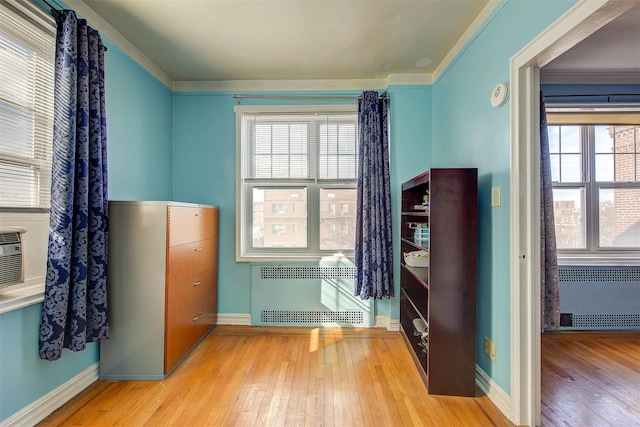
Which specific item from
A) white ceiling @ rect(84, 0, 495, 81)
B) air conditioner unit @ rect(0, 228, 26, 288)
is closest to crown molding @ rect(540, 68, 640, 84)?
white ceiling @ rect(84, 0, 495, 81)

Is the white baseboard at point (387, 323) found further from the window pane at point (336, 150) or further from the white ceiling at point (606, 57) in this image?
the white ceiling at point (606, 57)

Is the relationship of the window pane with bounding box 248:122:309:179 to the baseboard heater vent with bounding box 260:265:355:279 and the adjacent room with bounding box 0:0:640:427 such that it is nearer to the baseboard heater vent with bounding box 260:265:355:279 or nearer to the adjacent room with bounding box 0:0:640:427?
the adjacent room with bounding box 0:0:640:427

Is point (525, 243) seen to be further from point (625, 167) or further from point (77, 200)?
point (77, 200)

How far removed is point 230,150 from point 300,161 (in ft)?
2.48

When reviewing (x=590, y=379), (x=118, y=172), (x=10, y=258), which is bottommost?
(x=590, y=379)

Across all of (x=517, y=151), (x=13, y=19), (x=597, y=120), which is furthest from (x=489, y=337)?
(x=13, y=19)

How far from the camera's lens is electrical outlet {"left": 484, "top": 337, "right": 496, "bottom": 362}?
1687 mm

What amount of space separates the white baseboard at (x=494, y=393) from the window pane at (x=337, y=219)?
1477mm

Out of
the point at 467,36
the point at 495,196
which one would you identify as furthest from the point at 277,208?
the point at 467,36

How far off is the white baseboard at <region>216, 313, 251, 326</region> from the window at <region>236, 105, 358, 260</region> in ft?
2.10

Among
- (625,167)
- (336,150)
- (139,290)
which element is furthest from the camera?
(336,150)

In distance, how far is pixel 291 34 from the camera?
2033mm

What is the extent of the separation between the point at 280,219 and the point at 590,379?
111 inches

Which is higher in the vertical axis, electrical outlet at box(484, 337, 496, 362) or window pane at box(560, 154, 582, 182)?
window pane at box(560, 154, 582, 182)
